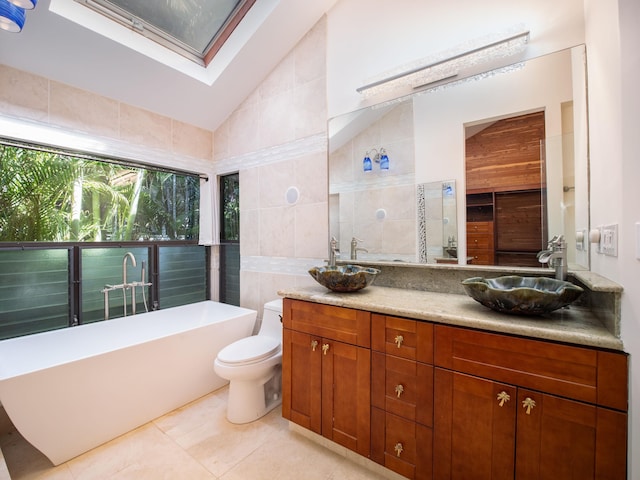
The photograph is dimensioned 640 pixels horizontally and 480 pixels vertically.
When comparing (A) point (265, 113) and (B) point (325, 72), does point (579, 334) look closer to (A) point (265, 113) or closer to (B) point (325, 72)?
(B) point (325, 72)

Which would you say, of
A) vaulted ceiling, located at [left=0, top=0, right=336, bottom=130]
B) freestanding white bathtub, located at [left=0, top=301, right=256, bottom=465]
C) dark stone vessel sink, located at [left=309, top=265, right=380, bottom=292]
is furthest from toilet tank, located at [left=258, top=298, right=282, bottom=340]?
vaulted ceiling, located at [left=0, top=0, right=336, bottom=130]

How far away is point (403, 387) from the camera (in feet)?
4.42

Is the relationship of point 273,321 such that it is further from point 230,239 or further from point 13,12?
point 13,12

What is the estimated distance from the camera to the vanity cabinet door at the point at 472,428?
1.10 m

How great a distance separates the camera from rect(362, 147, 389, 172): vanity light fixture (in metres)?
1.99

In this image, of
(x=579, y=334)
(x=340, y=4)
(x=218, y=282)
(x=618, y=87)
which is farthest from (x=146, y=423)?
(x=340, y=4)

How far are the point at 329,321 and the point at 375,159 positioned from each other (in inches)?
46.7

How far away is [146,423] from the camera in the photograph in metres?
1.93

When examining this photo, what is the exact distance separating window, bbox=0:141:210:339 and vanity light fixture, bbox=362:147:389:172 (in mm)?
1997

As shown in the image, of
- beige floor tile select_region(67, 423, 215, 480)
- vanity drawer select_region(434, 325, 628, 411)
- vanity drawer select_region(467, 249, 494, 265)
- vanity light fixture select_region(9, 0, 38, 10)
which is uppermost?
vanity light fixture select_region(9, 0, 38, 10)

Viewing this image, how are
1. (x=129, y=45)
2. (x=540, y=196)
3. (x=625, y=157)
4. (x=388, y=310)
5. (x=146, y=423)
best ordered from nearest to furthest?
1. (x=625, y=157)
2. (x=388, y=310)
3. (x=540, y=196)
4. (x=146, y=423)
5. (x=129, y=45)

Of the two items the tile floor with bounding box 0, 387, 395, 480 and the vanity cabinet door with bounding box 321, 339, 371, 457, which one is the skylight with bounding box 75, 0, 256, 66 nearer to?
the vanity cabinet door with bounding box 321, 339, 371, 457

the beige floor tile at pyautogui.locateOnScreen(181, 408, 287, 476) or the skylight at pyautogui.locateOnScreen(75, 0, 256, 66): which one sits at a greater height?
the skylight at pyautogui.locateOnScreen(75, 0, 256, 66)

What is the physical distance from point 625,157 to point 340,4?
2.25 meters
